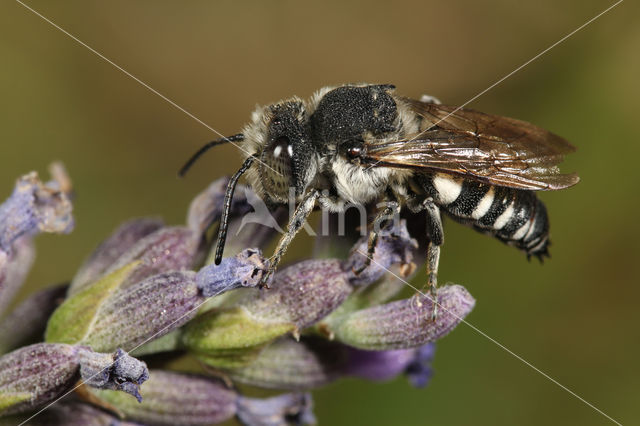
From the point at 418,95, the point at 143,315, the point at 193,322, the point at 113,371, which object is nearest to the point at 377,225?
the point at 193,322

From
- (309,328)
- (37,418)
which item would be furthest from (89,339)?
(309,328)

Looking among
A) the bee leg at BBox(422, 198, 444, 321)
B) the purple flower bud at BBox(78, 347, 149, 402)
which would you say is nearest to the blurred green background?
the bee leg at BBox(422, 198, 444, 321)

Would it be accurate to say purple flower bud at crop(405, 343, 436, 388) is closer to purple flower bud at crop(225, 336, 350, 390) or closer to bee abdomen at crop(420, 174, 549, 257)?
purple flower bud at crop(225, 336, 350, 390)

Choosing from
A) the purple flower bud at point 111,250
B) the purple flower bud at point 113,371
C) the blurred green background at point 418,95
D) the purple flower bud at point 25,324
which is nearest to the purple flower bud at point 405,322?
the purple flower bud at point 113,371

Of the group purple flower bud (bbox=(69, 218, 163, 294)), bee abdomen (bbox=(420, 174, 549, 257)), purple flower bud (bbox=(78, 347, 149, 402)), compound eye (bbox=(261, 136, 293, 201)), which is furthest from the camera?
bee abdomen (bbox=(420, 174, 549, 257))

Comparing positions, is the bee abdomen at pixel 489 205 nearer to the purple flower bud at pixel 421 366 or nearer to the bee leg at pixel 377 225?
the bee leg at pixel 377 225

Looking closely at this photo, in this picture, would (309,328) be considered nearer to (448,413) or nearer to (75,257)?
(448,413)
